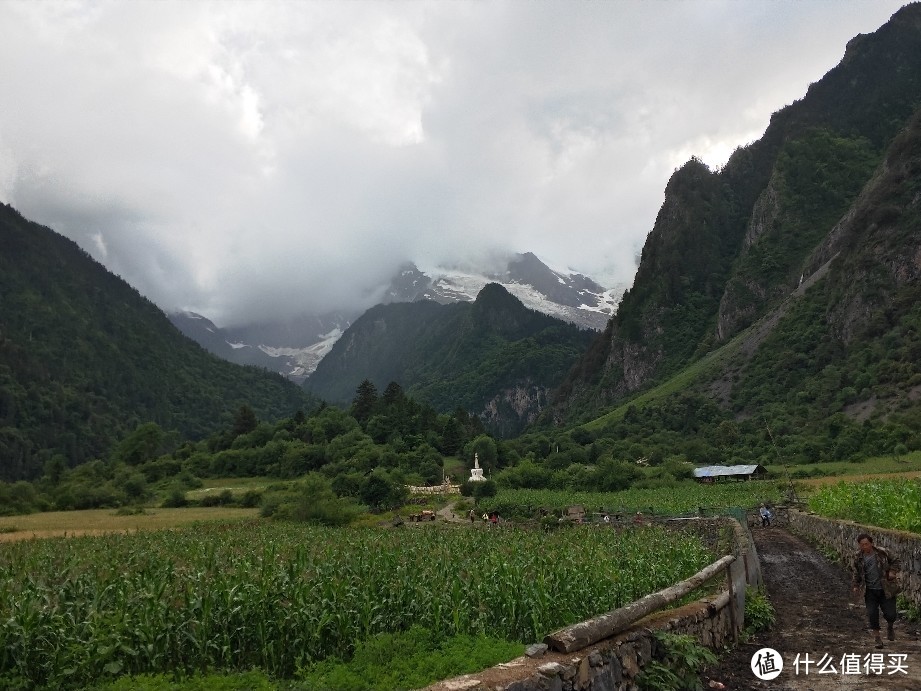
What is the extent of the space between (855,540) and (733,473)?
68891 millimetres

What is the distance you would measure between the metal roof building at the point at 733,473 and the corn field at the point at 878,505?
52.0 meters

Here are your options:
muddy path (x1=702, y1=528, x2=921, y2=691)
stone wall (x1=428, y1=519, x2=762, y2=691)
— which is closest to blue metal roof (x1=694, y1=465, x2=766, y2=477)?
muddy path (x1=702, y1=528, x2=921, y2=691)

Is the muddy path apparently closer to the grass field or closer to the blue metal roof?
the grass field

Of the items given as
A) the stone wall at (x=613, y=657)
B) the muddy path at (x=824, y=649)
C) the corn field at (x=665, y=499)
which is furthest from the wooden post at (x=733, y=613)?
the corn field at (x=665, y=499)

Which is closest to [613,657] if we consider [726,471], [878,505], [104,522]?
[878,505]

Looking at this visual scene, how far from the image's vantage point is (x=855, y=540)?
20.3 metres

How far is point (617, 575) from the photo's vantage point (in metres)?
13.7

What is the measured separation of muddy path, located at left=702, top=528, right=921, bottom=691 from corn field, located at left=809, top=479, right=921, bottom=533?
104 inches

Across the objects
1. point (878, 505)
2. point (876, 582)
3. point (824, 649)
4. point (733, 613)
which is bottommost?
point (824, 649)

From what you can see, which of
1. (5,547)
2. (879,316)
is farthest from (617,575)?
(879,316)

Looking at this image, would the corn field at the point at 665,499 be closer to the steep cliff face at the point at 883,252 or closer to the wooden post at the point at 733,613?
the wooden post at the point at 733,613

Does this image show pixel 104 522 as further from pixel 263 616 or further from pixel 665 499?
pixel 263 616

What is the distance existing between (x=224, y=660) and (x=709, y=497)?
196 feet

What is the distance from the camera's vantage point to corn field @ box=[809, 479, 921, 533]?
17.1 m
